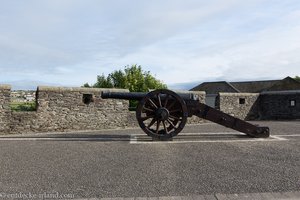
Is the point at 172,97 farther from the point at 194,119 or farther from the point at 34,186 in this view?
the point at 194,119

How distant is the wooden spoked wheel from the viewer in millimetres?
10352

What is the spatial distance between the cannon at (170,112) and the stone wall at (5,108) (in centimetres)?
423

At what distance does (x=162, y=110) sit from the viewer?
10.3 meters

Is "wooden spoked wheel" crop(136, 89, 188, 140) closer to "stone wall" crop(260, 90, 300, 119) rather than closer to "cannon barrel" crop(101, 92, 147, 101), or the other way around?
"cannon barrel" crop(101, 92, 147, 101)

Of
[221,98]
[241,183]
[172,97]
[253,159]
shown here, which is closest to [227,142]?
[172,97]

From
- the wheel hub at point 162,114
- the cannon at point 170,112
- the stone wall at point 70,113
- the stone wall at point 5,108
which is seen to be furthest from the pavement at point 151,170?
the stone wall at point 70,113

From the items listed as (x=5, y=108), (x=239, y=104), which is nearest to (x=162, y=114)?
(x=5, y=108)

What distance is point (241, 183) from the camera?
5367 mm

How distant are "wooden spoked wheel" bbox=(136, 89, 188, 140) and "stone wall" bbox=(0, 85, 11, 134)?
5446 millimetres

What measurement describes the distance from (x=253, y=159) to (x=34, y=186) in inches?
172

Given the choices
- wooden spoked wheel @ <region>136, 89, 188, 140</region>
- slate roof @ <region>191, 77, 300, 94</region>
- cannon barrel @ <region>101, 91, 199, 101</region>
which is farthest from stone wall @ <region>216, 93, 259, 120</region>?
slate roof @ <region>191, 77, 300, 94</region>

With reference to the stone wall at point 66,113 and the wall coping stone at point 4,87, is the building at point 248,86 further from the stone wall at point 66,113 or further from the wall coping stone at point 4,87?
the wall coping stone at point 4,87

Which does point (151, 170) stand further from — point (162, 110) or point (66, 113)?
point (66, 113)

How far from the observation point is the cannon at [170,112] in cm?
1038
